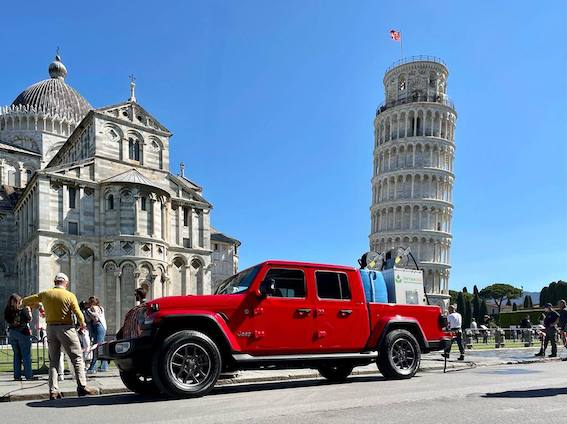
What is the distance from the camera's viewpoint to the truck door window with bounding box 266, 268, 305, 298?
9117 mm

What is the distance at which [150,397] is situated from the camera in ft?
27.0

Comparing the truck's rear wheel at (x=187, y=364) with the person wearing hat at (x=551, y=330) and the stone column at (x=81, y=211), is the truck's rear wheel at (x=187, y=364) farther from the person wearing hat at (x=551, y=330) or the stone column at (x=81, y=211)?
the stone column at (x=81, y=211)

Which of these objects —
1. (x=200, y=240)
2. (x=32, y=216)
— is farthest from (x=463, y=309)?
(x=32, y=216)

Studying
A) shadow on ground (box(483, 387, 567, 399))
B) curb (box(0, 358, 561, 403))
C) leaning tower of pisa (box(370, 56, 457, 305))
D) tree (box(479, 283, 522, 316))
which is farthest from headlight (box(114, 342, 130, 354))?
tree (box(479, 283, 522, 316))

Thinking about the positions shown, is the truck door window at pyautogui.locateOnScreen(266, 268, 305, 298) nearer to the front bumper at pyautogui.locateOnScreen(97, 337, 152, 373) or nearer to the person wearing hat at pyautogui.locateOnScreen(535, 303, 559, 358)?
the front bumper at pyautogui.locateOnScreen(97, 337, 152, 373)

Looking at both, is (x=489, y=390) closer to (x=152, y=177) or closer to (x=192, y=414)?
(x=192, y=414)

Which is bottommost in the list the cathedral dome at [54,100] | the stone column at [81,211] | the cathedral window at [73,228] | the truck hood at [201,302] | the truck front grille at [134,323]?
the truck front grille at [134,323]

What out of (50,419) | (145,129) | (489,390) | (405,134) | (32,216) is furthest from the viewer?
(405,134)

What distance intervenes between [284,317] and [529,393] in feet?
13.6

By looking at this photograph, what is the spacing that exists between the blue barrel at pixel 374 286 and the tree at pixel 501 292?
4587 inches

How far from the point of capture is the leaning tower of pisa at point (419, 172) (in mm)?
73625

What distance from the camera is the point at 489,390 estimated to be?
27.9 ft

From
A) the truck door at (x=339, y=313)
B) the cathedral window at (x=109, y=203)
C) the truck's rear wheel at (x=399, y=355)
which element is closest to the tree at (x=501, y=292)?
the cathedral window at (x=109, y=203)

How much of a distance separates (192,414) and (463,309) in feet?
250
